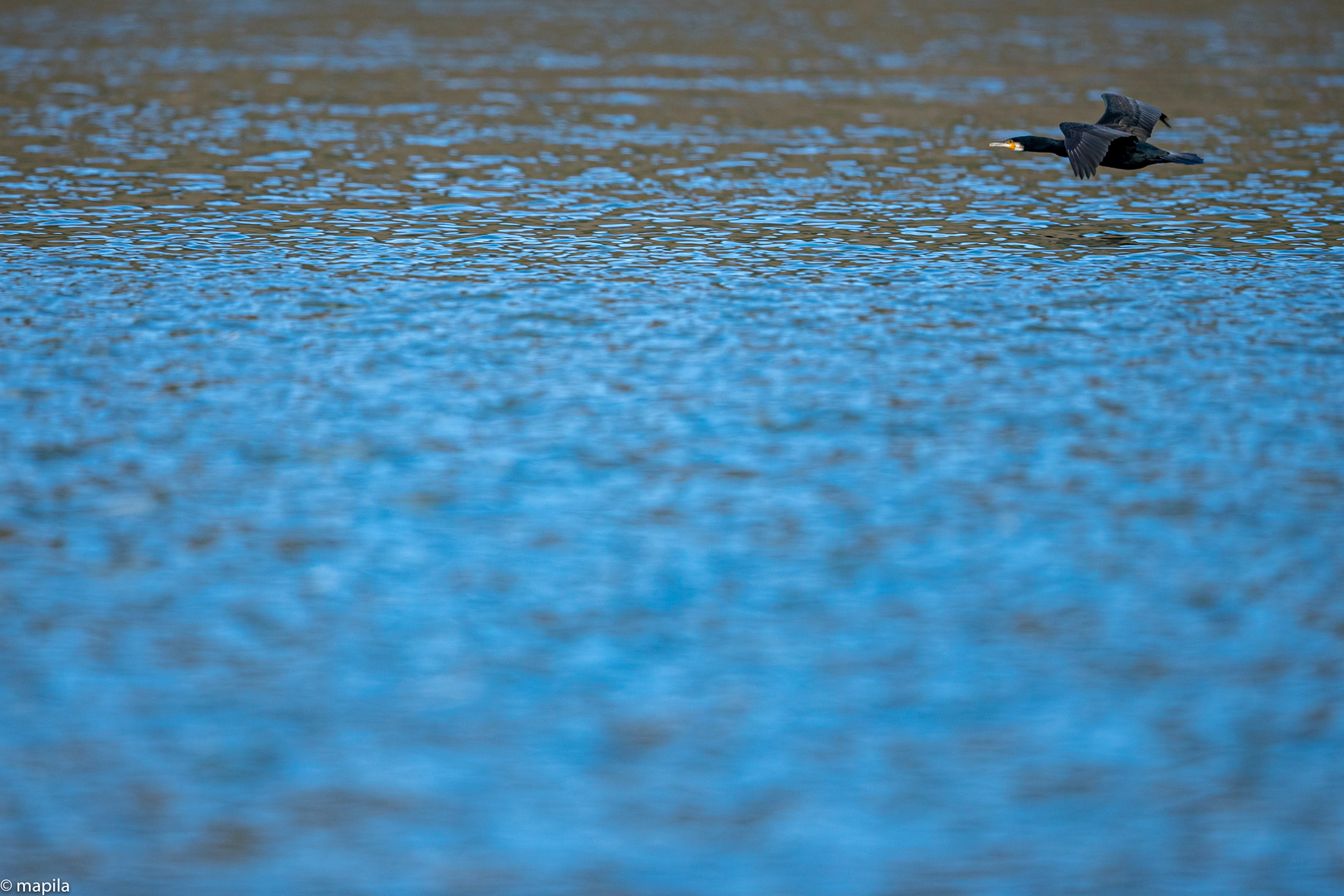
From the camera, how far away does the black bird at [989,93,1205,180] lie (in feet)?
74.5

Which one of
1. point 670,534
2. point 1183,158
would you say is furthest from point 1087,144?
point 670,534

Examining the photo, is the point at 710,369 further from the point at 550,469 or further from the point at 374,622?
the point at 374,622

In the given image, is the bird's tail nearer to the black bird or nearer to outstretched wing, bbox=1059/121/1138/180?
the black bird

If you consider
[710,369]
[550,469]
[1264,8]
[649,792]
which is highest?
[1264,8]

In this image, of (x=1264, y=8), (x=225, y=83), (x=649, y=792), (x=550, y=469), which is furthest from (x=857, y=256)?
(x=1264, y=8)

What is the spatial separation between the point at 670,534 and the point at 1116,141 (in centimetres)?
1493

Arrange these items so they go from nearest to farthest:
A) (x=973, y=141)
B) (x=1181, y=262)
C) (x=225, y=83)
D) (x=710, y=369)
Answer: (x=710, y=369), (x=1181, y=262), (x=973, y=141), (x=225, y=83)

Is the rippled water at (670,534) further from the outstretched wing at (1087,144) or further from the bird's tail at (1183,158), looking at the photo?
the outstretched wing at (1087,144)

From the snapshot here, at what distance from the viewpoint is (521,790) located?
8.95 m

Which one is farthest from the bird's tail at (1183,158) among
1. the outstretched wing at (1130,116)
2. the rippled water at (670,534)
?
the rippled water at (670,534)

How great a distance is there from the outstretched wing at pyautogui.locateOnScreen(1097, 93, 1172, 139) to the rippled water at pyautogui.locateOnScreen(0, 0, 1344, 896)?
1701 millimetres

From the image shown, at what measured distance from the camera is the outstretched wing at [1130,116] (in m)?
24.4

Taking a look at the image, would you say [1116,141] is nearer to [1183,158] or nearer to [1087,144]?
[1183,158]

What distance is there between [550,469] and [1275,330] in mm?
10037
